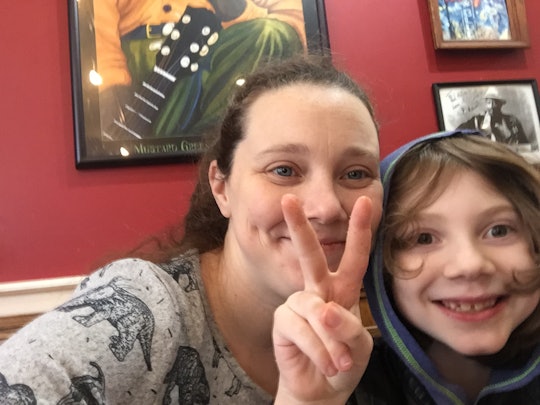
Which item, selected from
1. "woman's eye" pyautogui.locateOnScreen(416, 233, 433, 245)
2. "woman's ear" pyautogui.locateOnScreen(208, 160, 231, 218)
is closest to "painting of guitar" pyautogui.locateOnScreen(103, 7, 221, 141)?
"woman's ear" pyautogui.locateOnScreen(208, 160, 231, 218)

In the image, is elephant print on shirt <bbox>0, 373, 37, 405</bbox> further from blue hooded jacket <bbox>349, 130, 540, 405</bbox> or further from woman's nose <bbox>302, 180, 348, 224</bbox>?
blue hooded jacket <bbox>349, 130, 540, 405</bbox>

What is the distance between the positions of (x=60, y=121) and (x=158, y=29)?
1.18 feet

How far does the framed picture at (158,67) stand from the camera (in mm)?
1292

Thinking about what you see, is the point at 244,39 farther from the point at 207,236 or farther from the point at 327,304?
the point at 327,304

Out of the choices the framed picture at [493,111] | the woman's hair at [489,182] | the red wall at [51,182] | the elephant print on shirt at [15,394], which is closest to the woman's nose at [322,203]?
the woman's hair at [489,182]

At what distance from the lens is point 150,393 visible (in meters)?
0.63

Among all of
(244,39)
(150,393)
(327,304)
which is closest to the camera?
(327,304)

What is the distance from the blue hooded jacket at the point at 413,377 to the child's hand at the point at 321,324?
0.89ft

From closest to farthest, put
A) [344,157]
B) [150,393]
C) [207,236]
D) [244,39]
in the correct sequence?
[150,393], [344,157], [207,236], [244,39]

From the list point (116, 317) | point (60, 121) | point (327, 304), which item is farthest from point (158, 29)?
point (327, 304)

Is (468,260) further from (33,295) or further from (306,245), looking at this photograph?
(33,295)

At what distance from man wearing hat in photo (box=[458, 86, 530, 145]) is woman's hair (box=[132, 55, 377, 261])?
0.72m

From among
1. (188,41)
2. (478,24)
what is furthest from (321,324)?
(478,24)

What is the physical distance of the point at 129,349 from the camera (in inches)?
22.9
